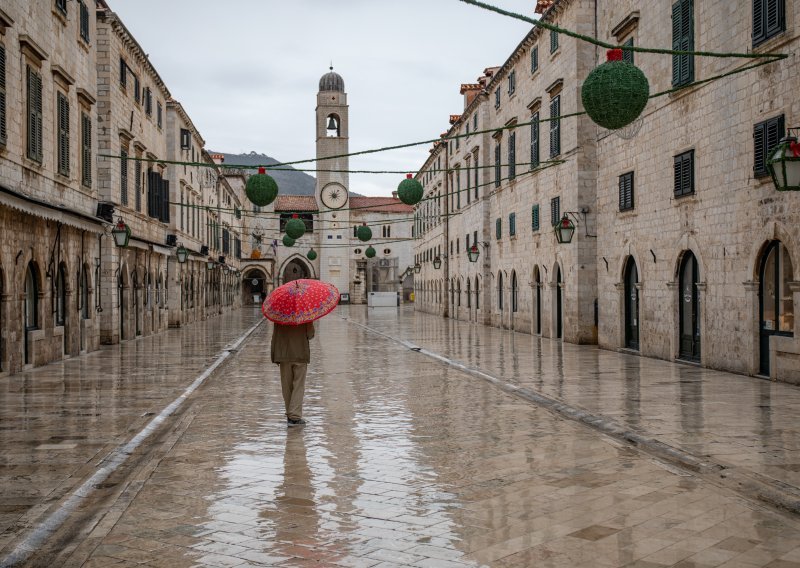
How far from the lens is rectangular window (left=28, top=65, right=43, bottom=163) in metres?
16.9

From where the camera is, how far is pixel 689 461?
7.84 metres

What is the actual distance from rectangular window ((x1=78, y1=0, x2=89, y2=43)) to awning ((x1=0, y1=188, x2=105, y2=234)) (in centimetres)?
495

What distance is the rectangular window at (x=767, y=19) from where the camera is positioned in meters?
13.7

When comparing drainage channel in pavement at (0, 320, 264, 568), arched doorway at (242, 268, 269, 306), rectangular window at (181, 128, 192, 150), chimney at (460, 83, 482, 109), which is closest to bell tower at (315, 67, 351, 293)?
arched doorway at (242, 268, 269, 306)

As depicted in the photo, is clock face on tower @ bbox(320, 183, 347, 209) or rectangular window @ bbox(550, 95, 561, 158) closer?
rectangular window @ bbox(550, 95, 561, 158)

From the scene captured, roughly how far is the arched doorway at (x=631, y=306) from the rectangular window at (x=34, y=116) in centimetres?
1398

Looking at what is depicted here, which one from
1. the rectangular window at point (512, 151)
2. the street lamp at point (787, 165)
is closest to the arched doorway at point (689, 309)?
the street lamp at point (787, 165)

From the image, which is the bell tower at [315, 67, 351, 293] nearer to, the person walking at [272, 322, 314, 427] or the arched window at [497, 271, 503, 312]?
the arched window at [497, 271, 503, 312]

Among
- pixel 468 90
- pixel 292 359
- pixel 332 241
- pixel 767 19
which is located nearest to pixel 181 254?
pixel 468 90

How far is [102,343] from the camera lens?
80.0ft

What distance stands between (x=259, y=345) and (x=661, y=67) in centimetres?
1424

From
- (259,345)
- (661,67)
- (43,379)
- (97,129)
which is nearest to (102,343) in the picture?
(259,345)

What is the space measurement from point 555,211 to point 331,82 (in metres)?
60.5

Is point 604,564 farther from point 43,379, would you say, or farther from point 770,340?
point 43,379
